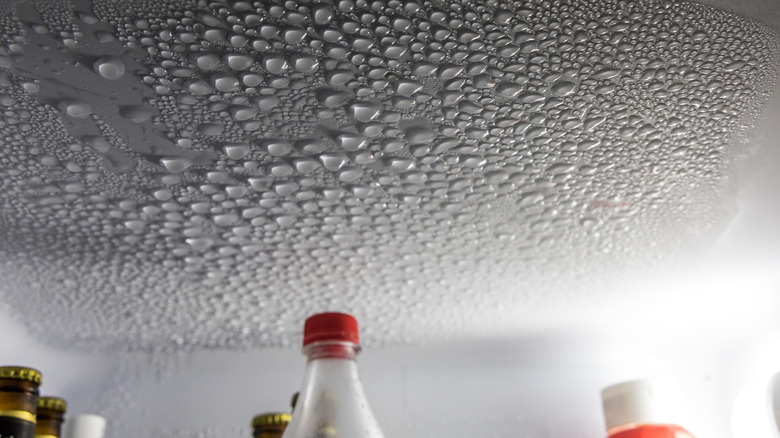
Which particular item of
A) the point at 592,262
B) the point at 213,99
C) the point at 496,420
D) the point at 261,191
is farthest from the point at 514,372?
the point at 213,99

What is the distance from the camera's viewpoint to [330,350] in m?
0.63

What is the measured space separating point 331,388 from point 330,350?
0.12 ft

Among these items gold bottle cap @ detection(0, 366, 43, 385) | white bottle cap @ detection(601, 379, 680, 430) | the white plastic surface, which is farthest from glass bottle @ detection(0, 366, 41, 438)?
white bottle cap @ detection(601, 379, 680, 430)

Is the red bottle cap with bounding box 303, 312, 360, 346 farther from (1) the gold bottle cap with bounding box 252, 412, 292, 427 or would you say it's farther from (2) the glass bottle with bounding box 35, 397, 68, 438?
(2) the glass bottle with bounding box 35, 397, 68, 438

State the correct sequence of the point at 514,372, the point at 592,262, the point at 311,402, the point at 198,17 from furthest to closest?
the point at 514,372
the point at 592,262
the point at 311,402
the point at 198,17

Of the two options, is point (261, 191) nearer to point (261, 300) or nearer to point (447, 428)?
point (261, 300)

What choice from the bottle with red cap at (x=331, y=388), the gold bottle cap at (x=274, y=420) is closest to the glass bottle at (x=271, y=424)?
the gold bottle cap at (x=274, y=420)

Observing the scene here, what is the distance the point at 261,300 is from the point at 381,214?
11.0 inches

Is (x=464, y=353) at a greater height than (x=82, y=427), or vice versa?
(x=464, y=353)

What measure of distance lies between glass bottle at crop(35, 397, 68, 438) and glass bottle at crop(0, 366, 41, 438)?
7 centimetres

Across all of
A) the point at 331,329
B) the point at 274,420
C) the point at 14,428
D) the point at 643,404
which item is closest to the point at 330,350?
the point at 331,329

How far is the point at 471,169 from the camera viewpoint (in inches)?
25.6

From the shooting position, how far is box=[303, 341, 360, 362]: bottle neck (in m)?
0.63

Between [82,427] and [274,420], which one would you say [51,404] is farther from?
[274,420]
